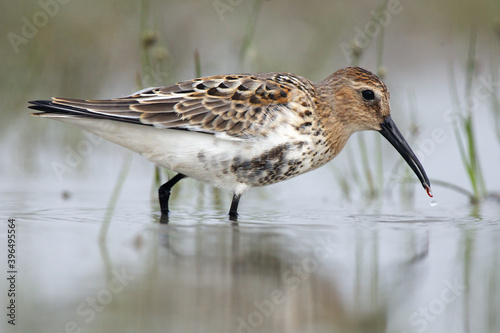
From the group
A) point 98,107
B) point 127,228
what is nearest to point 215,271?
point 127,228

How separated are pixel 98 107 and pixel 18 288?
2450 millimetres

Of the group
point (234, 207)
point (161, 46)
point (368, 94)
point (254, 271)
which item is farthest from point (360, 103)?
point (161, 46)

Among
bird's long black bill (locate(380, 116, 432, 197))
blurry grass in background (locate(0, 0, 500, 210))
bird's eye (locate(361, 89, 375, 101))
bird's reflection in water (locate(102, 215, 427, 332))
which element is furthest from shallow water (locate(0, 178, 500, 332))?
blurry grass in background (locate(0, 0, 500, 210))

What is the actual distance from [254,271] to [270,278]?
0.17 metres

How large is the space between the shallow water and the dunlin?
49 cm

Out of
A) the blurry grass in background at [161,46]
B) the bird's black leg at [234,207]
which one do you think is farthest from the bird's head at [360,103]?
the blurry grass in background at [161,46]

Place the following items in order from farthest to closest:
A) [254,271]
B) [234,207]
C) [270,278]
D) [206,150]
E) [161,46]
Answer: [161,46], [234,207], [206,150], [254,271], [270,278]

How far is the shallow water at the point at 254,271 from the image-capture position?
434 cm

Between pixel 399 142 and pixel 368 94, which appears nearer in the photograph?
pixel 368 94

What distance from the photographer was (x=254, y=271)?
17.4 feet

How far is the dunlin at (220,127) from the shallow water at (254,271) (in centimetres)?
49

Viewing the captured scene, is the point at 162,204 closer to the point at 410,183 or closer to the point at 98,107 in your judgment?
the point at 98,107

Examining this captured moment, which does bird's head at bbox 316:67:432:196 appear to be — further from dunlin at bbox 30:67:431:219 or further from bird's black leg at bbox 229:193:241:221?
bird's black leg at bbox 229:193:241:221

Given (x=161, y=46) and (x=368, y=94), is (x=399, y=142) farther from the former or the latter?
(x=161, y=46)
